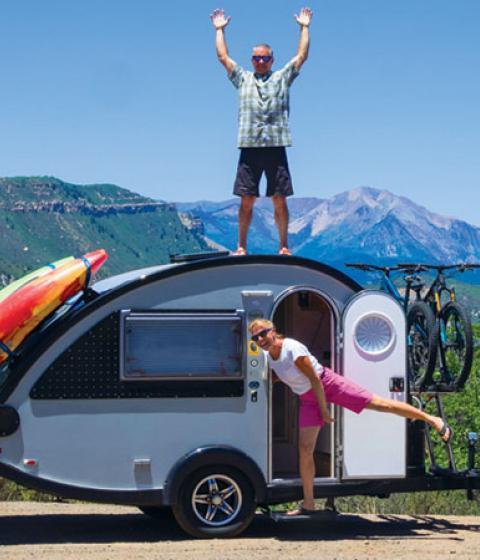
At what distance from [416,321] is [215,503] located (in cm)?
249

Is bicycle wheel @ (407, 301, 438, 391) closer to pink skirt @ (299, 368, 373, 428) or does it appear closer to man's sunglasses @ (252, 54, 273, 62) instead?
pink skirt @ (299, 368, 373, 428)

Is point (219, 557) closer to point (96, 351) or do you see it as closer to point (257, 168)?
point (96, 351)

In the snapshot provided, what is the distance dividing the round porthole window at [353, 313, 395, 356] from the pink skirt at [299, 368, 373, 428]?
482 mm

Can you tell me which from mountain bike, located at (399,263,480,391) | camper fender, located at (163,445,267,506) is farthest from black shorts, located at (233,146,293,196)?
camper fender, located at (163,445,267,506)

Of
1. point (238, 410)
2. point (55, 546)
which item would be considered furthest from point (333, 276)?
point (55, 546)

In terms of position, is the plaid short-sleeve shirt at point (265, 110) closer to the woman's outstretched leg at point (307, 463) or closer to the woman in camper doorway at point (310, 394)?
the woman in camper doorway at point (310, 394)

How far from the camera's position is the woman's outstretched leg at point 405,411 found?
1023 cm

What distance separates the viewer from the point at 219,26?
11.7 meters

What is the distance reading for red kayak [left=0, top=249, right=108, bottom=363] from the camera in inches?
390

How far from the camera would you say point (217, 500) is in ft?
33.8

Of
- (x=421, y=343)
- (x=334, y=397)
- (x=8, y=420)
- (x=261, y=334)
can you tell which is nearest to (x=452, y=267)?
(x=421, y=343)

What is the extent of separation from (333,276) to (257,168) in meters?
1.33

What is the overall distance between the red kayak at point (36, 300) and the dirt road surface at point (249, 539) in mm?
1665

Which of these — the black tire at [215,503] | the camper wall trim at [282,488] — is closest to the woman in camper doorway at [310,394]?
the camper wall trim at [282,488]
